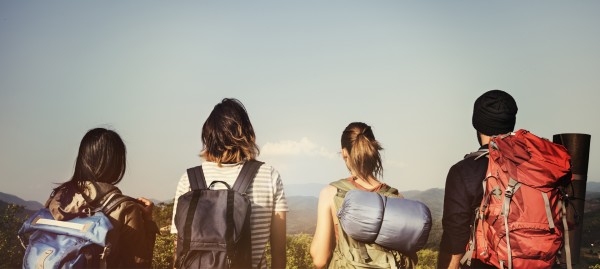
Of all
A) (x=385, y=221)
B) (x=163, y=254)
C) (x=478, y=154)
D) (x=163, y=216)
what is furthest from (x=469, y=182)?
(x=163, y=216)

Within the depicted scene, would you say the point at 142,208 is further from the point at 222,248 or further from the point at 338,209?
the point at 338,209

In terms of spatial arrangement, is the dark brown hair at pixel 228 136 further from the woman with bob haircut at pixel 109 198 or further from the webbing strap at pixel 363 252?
the webbing strap at pixel 363 252

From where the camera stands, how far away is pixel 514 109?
331 centimetres

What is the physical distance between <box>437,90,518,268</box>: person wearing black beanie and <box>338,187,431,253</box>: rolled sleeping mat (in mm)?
345

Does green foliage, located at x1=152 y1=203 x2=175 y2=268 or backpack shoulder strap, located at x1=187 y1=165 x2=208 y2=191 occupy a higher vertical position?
backpack shoulder strap, located at x1=187 y1=165 x2=208 y2=191

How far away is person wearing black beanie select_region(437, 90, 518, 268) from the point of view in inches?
121

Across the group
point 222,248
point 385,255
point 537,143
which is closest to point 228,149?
point 222,248

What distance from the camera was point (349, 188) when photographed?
3201 millimetres

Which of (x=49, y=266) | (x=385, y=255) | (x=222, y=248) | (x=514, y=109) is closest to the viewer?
(x=222, y=248)

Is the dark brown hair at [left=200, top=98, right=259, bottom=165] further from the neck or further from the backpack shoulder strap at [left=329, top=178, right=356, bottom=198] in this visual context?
the neck

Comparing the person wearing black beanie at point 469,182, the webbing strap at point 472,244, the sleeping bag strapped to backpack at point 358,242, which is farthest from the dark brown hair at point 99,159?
the webbing strap at point 472,244

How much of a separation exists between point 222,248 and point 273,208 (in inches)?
23.2

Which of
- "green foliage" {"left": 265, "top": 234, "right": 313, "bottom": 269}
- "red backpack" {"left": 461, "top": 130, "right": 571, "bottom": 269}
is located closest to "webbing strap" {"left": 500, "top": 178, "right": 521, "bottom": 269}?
"red backpack" {"left": 461, "top": 130, "right": 571, "bottom": 269}

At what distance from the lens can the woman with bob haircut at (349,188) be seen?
317 cm
